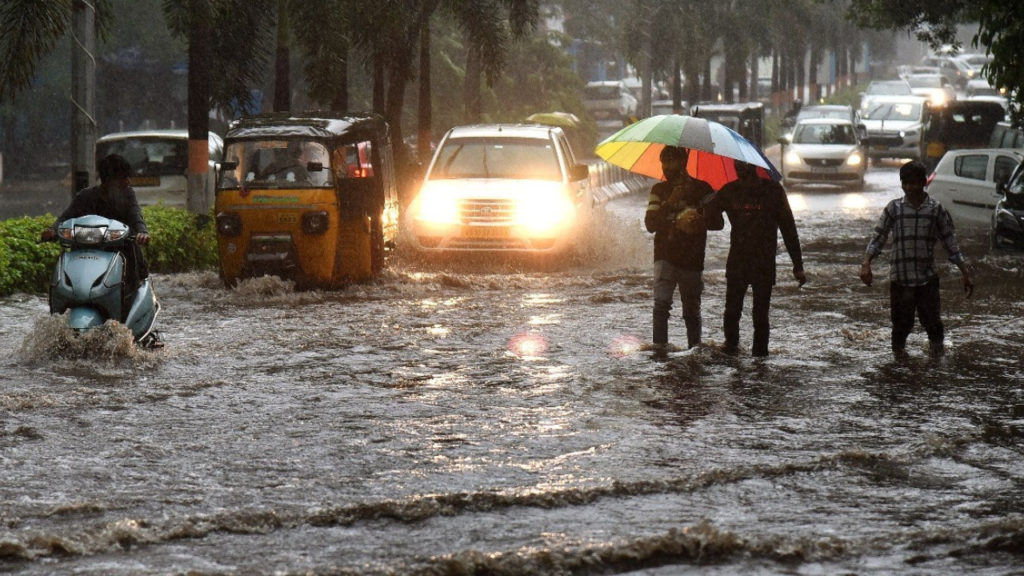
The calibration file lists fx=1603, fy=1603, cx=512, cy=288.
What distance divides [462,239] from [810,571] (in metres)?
12.9

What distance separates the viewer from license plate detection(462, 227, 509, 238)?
752 inches

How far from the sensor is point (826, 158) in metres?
36.5

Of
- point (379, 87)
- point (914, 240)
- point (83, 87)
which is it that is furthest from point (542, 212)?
point (379, 87)

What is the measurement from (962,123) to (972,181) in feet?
44.4

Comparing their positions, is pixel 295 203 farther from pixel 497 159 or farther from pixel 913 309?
pixel 913 309

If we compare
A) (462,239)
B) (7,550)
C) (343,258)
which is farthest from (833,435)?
(462,239)

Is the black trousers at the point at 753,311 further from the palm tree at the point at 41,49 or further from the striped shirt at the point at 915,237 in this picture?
the palm tree at the point at 41,49

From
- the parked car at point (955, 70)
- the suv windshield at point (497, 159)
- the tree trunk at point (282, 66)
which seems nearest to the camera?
the suv windshield at point (497, 159)

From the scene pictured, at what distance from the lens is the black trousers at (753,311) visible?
11852mm

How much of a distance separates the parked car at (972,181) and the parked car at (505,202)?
6705 millimetres

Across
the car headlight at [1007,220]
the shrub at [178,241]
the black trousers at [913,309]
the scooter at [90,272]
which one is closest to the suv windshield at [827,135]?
the car headlight at [1007,220]

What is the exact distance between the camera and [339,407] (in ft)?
34.1

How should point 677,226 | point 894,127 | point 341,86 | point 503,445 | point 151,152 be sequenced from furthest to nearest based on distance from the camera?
1. point 894,127
2. point 341,86
3. point 151,152
4. point 677,226
5. point 503,445

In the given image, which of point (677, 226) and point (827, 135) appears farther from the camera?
point (827, 135)
